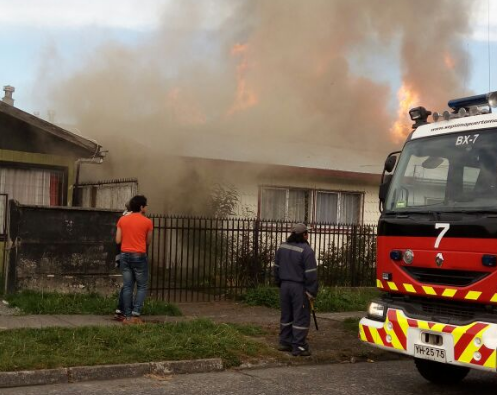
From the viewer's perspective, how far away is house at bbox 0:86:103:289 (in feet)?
38.0

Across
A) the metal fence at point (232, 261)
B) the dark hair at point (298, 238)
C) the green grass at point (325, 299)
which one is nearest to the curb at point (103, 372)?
the dark hair at point (298, 238)

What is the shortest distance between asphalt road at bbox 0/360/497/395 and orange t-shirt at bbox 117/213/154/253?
7.89 ft

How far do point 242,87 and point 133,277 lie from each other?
6.63 metres

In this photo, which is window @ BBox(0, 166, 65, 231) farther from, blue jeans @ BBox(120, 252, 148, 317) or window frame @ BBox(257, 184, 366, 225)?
window frame @ BBox(257, 184, 366, 225)

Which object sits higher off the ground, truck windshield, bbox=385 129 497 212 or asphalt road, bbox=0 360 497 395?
truck windshield, bbox=385 129 497 212

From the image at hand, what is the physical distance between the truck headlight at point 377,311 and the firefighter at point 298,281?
130 centimetres

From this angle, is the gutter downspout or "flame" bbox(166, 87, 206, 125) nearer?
the gutter downspout

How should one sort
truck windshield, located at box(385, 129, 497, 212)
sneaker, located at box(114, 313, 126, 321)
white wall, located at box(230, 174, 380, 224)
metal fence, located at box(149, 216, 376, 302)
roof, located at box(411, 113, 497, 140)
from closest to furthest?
truck windshield, located at box(385, 129, 497, 212), roof, located at box(411, 113, 497, 140), sneaker, located at box(114, 313, 126, 321), metal fence, located at box(149, 216, 376, 302), white wall, located at box(230, 174, 380, 224)

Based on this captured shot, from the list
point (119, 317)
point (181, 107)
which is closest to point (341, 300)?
point (119, 317)

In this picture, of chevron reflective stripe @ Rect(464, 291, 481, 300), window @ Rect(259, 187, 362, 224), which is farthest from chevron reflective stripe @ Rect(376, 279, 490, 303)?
window @ Rect(259, 187, 362, 224)

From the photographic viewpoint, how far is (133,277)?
848cm

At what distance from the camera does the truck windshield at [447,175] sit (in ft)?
17.8

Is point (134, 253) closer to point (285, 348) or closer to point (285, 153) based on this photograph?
point (285, 348)

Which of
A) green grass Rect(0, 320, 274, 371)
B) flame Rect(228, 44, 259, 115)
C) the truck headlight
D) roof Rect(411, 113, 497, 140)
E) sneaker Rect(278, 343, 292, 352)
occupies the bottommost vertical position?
sneaker Rect(278, 343, 292, 352)
